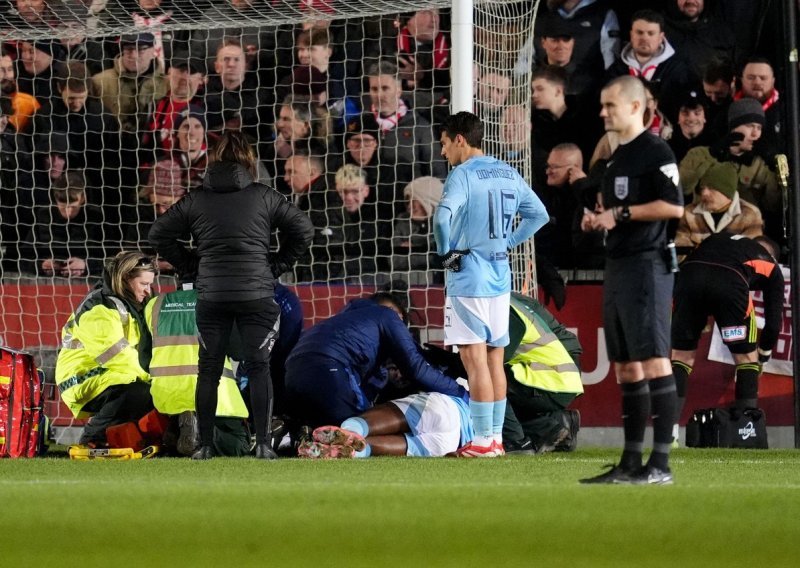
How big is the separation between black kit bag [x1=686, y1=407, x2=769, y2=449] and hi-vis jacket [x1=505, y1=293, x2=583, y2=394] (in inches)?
51.2

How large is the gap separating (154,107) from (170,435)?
3.95m

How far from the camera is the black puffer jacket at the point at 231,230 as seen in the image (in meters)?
6.80

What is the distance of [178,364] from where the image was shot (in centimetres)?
737

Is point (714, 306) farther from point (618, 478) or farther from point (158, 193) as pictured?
point (158, 193)

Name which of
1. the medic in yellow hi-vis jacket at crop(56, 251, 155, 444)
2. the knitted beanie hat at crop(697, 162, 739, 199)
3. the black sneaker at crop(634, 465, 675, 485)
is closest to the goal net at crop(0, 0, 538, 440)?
the knitted beanie hat at crop(697, 162, 739, 199)

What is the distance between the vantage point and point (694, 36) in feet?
32.9

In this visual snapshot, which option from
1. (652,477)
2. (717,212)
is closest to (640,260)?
(652,477)

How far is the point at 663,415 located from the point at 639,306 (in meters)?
0.45

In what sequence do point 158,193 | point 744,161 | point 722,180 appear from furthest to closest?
point 158,193
point 744,161
point 722,180

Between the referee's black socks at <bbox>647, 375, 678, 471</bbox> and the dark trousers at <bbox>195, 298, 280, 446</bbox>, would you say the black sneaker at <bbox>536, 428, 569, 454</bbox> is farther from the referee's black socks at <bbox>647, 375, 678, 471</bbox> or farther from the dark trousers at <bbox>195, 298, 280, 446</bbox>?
the referee's black socks at <bbox>647, 375, 678, 471</bbox>

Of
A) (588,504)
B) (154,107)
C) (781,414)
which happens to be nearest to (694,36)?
(781,414)

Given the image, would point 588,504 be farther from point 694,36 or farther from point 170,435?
point 694,36

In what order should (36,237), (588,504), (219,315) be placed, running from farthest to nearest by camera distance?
(36,237) < (219,315) < (588,504)

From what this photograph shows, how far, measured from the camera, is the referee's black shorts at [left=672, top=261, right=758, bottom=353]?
8.72 m
